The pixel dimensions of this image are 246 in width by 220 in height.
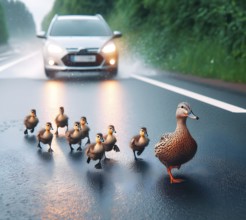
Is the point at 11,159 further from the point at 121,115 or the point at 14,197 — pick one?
the point at 121,115

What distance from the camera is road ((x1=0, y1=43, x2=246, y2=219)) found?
4.15 metres

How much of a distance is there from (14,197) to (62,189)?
1.43ft

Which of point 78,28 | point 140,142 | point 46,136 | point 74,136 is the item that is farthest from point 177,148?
point 78,28

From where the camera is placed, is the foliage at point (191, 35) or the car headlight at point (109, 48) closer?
the foliage at point (191, 35)

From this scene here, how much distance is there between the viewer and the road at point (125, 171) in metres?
4.15

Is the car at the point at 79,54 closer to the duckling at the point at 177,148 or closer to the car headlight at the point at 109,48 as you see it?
the car headlight at the point at 109,48

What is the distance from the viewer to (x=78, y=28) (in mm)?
17297

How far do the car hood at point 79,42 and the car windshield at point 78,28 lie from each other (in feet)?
2.60

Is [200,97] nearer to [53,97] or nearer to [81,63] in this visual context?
[53,97]

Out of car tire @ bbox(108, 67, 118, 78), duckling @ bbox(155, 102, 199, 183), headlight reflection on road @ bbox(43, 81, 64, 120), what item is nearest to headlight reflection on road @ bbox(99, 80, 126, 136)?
headlight reflection on road @ bbox(43, 81, 64, 120)

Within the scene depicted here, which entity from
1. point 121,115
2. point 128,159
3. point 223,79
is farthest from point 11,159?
point 223,79

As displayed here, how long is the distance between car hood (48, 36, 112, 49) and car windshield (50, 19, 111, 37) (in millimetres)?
793

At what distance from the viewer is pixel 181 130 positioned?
500cm

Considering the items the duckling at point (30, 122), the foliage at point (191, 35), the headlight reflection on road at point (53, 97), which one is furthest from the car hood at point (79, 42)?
the duckling at point (30, 122)
